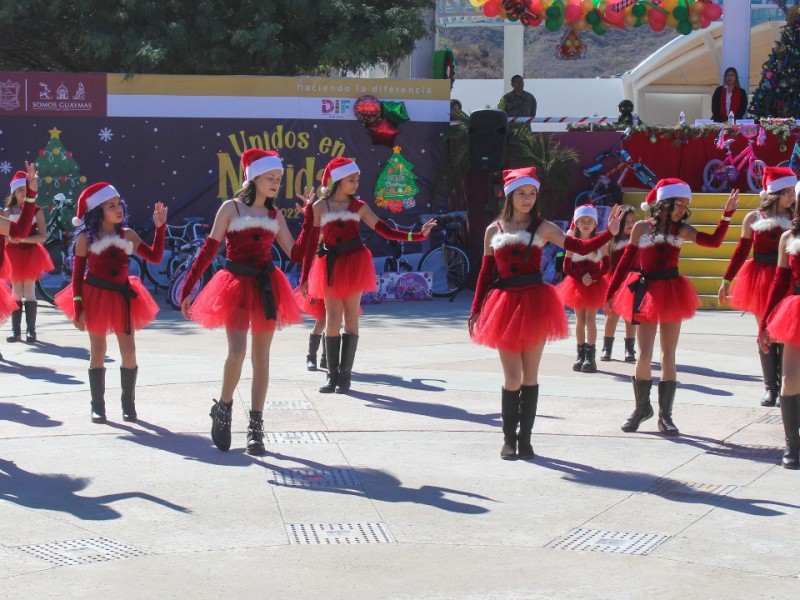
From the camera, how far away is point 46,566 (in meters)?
5.86

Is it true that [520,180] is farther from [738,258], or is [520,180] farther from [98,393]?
[98,393]

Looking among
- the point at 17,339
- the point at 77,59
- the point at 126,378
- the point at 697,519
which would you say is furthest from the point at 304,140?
the point at 697,519

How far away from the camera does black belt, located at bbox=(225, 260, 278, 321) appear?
820 centimetres

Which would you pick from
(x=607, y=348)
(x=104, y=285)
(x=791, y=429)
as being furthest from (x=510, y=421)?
(x=607, y=348)

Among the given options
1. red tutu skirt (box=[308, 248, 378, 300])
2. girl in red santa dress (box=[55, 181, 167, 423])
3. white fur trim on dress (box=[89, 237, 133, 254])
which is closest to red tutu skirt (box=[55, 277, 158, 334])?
girl in red santa dress (box=[55, 181, 167, 423])

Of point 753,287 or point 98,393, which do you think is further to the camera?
point 753,287

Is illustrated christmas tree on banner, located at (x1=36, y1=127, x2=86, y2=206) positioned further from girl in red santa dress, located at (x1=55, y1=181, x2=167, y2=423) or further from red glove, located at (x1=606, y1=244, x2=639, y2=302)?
red glove, located at (x1=606, y1=244, x2=639, y2=302)

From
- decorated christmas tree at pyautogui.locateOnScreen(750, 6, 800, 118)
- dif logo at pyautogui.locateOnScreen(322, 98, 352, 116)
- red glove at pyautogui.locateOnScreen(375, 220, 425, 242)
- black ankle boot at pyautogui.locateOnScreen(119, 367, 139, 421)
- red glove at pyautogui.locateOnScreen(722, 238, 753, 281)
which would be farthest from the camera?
decorated christmas tree at pyautogui.locateOnScreen(750, 6, 800, 118)

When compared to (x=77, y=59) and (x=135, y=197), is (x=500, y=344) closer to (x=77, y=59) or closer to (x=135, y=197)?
(x=135, y=197)

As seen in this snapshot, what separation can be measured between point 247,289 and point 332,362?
95.4 inches

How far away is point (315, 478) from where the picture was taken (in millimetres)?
7688

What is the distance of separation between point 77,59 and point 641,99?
18.4 metres

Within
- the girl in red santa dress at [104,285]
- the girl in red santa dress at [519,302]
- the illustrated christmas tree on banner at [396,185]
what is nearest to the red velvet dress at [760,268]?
the girl in red santa dress at [519,302]

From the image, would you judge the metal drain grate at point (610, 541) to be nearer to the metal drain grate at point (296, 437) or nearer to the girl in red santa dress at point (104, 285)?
the metal drain grate at point (296, 437)
